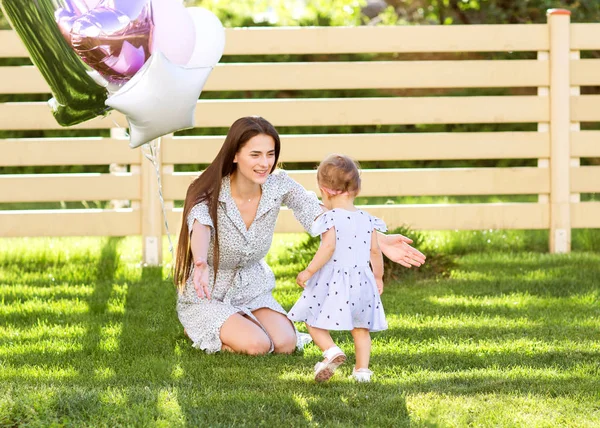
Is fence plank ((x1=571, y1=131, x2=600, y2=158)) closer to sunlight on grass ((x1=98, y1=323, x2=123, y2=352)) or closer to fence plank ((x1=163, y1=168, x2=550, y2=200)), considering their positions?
fence plank ((x1=163, y1=168, x2=550, y2=200))

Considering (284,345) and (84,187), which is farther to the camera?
(84,187)

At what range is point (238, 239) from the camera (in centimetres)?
409

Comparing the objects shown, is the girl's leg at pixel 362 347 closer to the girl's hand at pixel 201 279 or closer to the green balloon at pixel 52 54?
the girl's hand at pixel 201 279

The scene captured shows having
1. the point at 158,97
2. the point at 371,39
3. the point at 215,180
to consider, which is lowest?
the point at 215,180

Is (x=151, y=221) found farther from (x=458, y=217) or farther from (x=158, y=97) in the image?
(x=158, y=97)

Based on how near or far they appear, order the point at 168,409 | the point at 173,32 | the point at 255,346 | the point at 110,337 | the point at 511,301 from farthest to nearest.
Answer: the point at 511,301 → the point at 110,337 → the point at 255,346 → the point at 173,32 → the point at 168,409

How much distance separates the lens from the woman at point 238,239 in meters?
3.85

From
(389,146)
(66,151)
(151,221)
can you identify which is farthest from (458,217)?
(66,151)

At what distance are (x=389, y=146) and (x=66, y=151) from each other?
1.97 m

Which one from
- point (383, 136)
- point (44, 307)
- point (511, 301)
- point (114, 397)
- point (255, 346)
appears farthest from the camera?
point (383, 136)

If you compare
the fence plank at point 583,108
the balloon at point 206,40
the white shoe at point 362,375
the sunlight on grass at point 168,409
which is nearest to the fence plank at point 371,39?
the fence plank at point 583,108

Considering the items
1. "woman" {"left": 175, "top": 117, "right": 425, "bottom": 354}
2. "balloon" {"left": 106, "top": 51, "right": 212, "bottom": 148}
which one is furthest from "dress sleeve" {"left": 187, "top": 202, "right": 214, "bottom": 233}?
"balloon" {"left": 106, "top": 51, "right": 212, "bottom": 148}

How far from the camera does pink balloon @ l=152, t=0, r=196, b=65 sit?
3.77 meters

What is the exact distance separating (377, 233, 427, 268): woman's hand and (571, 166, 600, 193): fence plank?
3.18 metres
